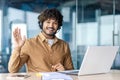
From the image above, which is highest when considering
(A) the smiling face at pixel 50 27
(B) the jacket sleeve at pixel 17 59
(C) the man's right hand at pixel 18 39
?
(A) the smiling face at pixel 50 27

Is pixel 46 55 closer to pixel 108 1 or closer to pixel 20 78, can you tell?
pixel 20 78

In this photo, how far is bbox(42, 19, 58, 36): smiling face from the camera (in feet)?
8.78

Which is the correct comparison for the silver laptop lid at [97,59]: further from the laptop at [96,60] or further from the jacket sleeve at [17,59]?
the jacket sleeve at [17,59]

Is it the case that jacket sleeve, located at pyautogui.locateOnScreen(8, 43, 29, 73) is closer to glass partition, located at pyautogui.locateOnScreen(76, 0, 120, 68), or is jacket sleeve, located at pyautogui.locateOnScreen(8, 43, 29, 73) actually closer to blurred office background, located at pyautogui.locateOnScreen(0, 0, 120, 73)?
blurred office background, located at pyautogui.locateOnScreen(0, 0, 120, 73)

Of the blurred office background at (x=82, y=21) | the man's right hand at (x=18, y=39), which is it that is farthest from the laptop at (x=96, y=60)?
the blurred office background at (x=82, y=21)

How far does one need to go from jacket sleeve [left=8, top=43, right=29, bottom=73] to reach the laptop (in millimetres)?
551

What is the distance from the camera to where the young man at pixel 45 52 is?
8.35ft

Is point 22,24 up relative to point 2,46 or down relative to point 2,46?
up

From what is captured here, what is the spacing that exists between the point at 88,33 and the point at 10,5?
1.41m

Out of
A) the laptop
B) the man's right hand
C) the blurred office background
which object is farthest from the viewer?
the blurred office background

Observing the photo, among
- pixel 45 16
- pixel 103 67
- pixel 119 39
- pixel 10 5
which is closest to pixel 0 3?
pixel 10 5

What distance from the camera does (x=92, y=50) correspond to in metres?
2.10

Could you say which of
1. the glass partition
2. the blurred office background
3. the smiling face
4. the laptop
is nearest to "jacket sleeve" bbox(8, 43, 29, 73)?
the smiling face

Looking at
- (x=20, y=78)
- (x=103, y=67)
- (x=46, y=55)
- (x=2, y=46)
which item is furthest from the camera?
(x=2, y=46)
